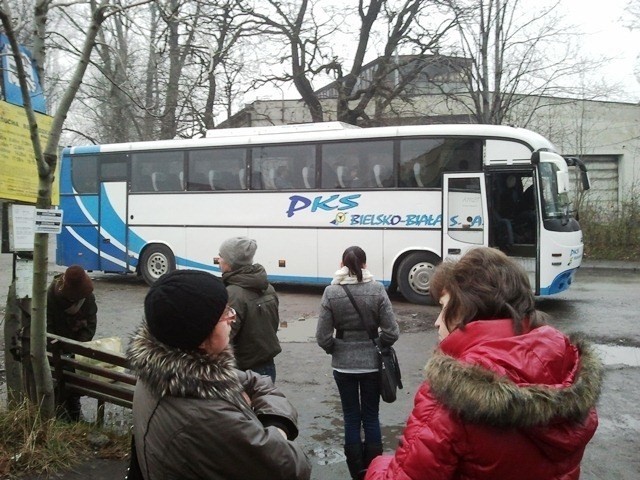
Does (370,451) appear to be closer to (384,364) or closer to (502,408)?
(384,364)

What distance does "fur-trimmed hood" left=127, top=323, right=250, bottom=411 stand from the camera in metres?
1.76

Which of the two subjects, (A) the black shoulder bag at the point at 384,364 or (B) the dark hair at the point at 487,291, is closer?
(B) the dark hair at the point at 487,291

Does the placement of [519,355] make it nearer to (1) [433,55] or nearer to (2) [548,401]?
(2) [548,401]

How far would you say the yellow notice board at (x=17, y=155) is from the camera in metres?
4.25

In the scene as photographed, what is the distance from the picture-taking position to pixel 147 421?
1.79 metres

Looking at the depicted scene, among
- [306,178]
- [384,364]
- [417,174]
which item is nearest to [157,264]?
[306,178]

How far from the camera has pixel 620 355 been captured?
Result: 7.84m

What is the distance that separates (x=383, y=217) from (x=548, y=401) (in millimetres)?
10763

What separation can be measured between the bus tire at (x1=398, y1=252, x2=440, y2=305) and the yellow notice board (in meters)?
8.56

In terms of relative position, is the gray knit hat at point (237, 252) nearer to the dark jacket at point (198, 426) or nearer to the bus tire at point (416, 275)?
the dark jacket at point (198, 426)

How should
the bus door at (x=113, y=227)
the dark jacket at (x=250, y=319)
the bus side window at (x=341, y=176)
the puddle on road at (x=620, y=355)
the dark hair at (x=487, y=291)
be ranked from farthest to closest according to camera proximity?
1. the bus door at (x=113, y=227)
2. the bus side window at (x=341, y=176)
3. the puddle on road at (x=620, y=355)
4. the dark jacket at (x=250, y=319)
5. the dark hair at (x=487, y=291)

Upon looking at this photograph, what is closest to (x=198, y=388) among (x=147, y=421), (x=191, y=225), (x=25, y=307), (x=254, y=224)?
(x=147, y=421)

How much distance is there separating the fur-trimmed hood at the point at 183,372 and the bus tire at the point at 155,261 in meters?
12.9

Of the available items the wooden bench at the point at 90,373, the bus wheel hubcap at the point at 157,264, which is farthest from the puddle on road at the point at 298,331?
the bus wheel hubcap at the point at 157,264
